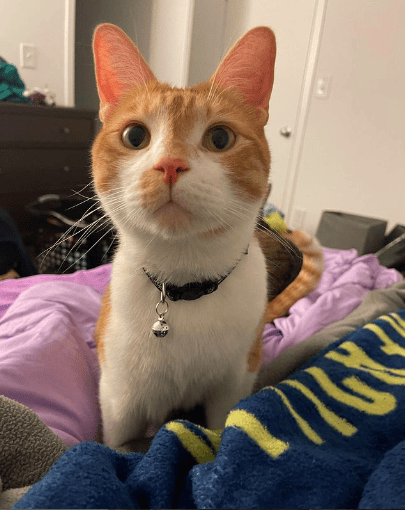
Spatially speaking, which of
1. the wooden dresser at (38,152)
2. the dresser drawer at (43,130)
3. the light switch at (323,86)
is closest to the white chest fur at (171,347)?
the wooden dresser at (38,152)

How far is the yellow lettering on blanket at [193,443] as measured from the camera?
0.49 metres

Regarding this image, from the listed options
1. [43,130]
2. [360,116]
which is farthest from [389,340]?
[360,116]

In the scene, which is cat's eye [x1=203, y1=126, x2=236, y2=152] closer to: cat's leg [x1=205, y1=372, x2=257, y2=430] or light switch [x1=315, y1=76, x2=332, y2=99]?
cat's leg [x1=205, y1=372, x2=257, y2=430]

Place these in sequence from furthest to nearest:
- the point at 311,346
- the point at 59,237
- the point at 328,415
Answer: the point at 59,237 → the point at 311,346 → the point at 328,415

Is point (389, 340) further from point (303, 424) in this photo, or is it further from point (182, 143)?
point (182, 143)

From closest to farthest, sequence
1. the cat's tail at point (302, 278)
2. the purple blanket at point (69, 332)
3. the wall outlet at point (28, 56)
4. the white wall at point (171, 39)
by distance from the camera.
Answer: the purple blanket at point (69, 332) < the cat's tail at point (302, 278) < the white wall at point (171, 39) < the wall outlet at point (28, 56)

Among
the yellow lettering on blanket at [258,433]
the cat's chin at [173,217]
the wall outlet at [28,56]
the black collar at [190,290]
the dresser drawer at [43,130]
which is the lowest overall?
the yellow lettering on blanket at [258,433]

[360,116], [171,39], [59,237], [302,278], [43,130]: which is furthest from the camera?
[360,116]

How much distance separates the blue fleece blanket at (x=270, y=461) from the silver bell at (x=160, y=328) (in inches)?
5.4

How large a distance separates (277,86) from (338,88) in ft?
1.35

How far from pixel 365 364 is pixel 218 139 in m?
0.48

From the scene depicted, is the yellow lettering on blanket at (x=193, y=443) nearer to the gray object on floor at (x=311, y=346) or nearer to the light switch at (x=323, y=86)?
the gray object on floor at (x=311, y=346)

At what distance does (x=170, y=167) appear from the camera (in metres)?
0.49

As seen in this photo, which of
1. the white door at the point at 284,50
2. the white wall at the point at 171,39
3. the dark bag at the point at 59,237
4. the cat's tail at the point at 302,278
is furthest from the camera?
the white door at the point at 284,50
